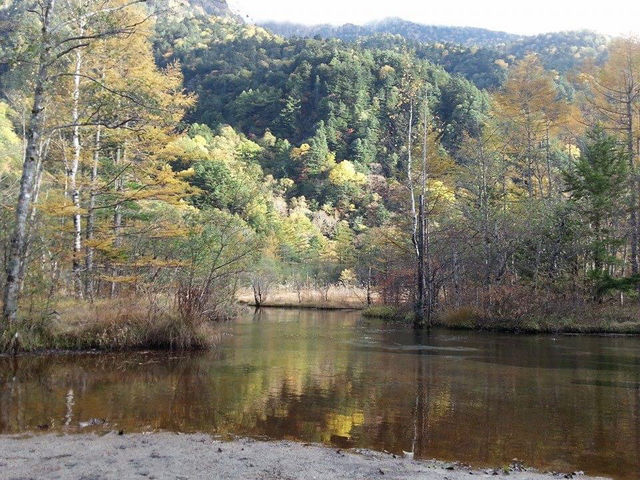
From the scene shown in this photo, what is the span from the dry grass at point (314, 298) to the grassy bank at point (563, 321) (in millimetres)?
11419

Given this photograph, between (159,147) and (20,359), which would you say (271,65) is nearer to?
(159,147)

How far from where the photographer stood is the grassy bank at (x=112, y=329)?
35.0 ft

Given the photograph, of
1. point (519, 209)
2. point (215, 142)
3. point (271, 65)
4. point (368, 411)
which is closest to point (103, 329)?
point (368, 411)

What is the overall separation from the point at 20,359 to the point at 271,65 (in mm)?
74561

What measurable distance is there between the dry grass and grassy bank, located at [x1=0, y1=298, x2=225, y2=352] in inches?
787

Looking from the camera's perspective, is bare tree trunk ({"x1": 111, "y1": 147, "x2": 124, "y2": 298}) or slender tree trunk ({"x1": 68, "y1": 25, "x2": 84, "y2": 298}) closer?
slender tree trunk ({"x1": 68, "y1": 25, "x2": 84, "y2": 298})

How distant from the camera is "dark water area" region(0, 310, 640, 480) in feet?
18.4

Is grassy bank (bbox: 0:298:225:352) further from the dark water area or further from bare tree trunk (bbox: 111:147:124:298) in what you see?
bare tree trunk (bbox: 111:147:124:298)

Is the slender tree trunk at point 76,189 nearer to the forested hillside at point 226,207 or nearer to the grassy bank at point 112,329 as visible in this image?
the forested hillside at point 226,207

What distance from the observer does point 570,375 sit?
9969 millimetres

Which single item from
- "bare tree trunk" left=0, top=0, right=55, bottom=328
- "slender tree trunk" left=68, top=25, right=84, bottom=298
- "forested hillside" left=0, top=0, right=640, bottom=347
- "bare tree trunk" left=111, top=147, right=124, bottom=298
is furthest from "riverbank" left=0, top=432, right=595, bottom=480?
"bare tree trunk" left=111, top=147, right=124, bottom=298

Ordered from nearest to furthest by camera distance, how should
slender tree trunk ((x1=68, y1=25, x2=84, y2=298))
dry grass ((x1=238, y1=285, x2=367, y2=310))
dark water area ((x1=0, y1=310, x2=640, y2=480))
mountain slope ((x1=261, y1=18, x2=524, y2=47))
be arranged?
dark water area ((x1=0, y1=310, x2=640, y2=480)) → slender tree trunk ((x1=68, y1=25, x2=84, y2=298)) → dry grass ((x1=238, y1=285, x2=367, y2=310)) → mountain slope ((x1=261, y1=18, x2=524, y2=47))

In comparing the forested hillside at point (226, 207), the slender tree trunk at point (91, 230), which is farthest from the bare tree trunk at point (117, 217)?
the slender tree trunk at point (91, 230)

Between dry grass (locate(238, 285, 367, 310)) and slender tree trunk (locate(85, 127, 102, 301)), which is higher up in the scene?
slender tree trunk (locate(85, 127, 102, 301))
